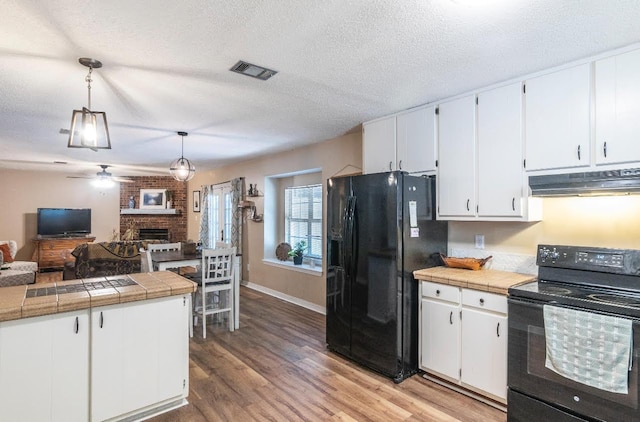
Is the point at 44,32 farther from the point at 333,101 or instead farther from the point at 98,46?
the point at 333,101

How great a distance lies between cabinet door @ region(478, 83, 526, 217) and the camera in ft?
8.29

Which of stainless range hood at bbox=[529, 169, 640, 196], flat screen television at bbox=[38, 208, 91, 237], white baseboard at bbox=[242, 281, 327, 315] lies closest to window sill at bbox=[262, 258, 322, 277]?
white baseboard at bbox=[242, 281, 327, 315]

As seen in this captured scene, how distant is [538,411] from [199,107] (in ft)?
11.3

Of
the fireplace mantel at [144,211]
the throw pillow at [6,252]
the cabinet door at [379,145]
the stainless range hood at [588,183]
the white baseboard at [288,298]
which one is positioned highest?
the cabinet door at [379,145]

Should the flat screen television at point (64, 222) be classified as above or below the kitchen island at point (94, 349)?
above

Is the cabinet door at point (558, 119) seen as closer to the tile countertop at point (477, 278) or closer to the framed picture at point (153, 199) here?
the tile countertop at point (477, 278)

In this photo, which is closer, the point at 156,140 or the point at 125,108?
the point at 125,108

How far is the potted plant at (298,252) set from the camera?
5250 mm

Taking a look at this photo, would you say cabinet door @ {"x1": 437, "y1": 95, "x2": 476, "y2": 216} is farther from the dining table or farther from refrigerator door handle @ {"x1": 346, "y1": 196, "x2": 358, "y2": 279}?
the dining table

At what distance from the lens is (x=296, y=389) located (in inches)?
105

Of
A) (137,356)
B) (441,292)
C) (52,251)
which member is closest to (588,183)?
(441,292)

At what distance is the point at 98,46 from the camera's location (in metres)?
2.04

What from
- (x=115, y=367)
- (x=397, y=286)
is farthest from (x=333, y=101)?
(x=115, y=367)

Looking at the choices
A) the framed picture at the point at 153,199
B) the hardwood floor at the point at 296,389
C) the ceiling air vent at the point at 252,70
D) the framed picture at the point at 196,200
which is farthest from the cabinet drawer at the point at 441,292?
the framed picture at the point at 153,199
